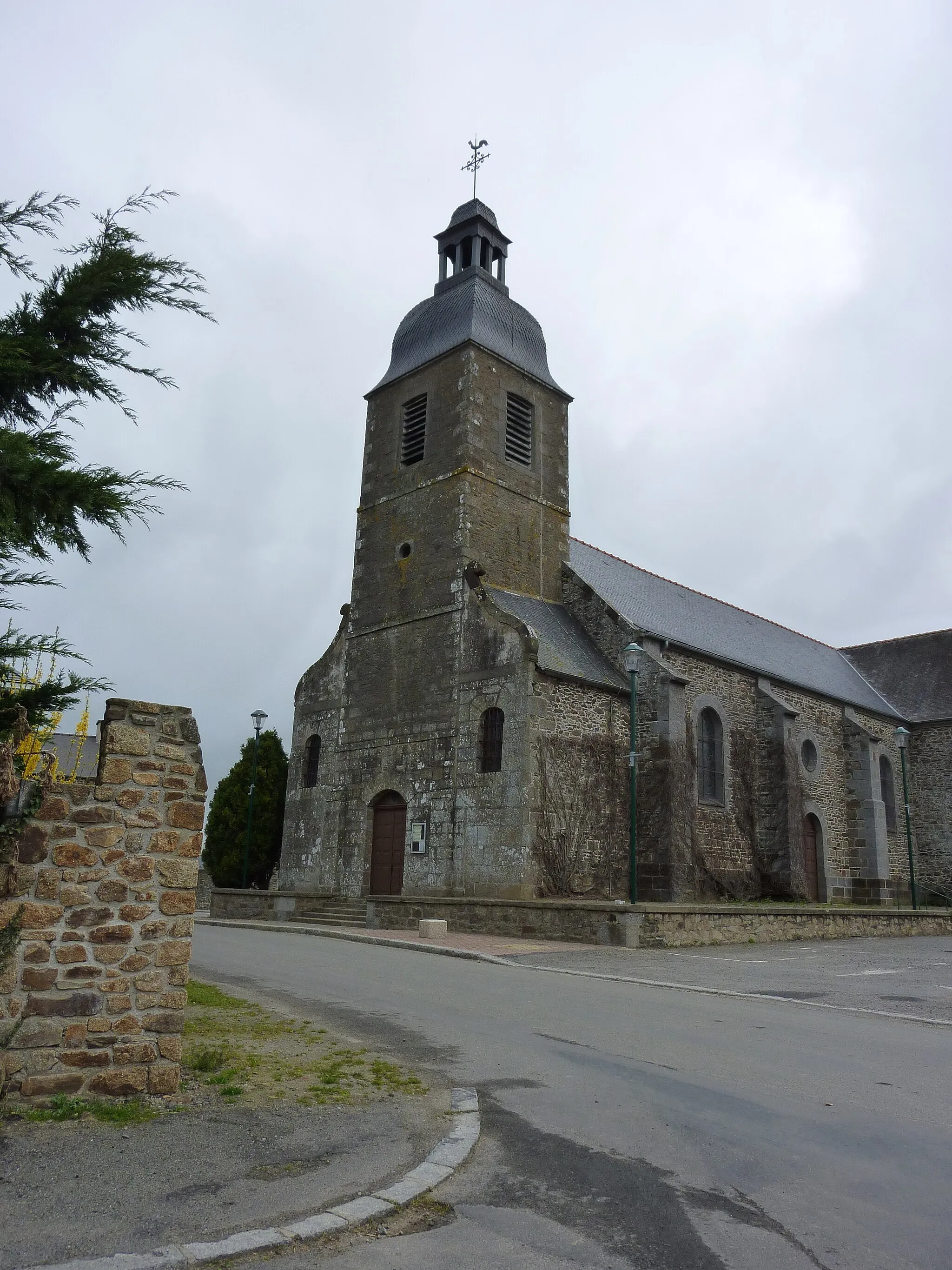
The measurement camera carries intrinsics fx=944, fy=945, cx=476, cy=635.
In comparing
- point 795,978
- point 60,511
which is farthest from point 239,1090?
point 795,978

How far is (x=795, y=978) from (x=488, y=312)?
19068 mm

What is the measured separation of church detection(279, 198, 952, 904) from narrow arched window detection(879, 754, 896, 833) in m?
1.61

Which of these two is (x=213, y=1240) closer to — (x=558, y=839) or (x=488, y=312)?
(x=558, y=839)

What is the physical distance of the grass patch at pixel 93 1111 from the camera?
4.86 meters

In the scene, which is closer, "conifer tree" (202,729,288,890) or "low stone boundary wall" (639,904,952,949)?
"low stone boundary wall" (639,904,952,949)

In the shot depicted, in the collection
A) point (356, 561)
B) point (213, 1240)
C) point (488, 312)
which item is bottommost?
point (213, 1240)

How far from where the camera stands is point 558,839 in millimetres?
19641

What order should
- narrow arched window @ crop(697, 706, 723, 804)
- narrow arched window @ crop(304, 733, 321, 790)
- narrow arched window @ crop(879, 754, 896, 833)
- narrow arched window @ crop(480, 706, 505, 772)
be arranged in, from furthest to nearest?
narrow arched window @ crop(879, 754, 896, 833) < narrow arched window @ crop(304, 733, 321, 790) < narrow arched window @ crop(697, 706, 723, 804) < narrow arched window @ crop(480, 706, 505, 772)

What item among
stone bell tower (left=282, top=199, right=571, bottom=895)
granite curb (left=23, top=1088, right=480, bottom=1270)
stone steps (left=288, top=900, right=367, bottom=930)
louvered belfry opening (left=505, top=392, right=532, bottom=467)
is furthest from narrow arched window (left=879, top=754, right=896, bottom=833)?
granite curb (left=23, top=1088, right=480, bottom=1270)

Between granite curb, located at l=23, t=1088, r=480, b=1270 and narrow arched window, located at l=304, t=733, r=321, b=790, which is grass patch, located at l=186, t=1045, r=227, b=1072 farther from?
narrow arched window, located at l=304, t=733, r=321, b=790

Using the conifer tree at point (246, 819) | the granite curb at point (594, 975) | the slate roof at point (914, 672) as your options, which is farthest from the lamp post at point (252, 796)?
→ the slate roof at point (914, 672)

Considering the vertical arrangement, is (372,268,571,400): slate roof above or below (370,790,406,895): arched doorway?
above

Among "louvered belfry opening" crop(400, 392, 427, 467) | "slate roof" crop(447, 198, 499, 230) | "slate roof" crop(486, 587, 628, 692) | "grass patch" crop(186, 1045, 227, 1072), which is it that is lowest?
"grass patch" crop(186, 1045, 227, 1072)

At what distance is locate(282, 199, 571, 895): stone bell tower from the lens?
20797 millimetres
